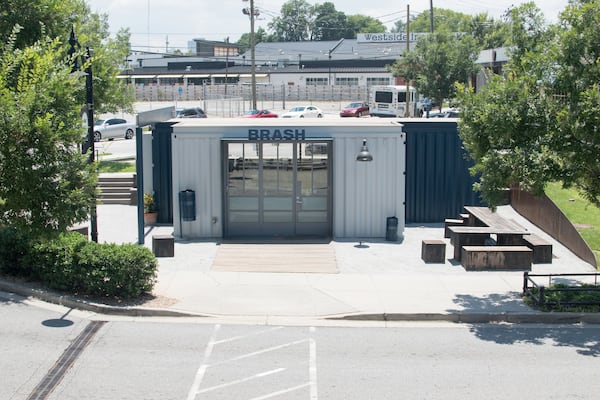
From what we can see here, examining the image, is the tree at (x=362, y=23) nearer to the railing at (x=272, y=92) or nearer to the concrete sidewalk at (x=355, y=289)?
the railing at (x=272, y=92)

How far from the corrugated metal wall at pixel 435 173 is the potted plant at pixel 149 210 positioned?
704cm

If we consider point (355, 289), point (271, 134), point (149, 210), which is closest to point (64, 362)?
point (355, 289)

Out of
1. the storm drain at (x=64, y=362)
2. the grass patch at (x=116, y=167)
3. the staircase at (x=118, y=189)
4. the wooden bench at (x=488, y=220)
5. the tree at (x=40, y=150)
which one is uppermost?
the tree at (x=40, y=150)

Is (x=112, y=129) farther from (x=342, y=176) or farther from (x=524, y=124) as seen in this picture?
(x=524, y=124)

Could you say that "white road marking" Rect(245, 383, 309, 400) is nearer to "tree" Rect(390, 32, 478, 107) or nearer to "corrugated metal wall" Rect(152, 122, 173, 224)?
"corrugated metal wall" Rect(152, 122, 173, 224)

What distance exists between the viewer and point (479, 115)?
522 inches

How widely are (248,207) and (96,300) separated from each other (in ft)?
21.5

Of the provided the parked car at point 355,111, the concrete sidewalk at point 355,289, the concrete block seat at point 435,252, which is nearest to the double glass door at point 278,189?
the concrete sidewalk at point 355,289

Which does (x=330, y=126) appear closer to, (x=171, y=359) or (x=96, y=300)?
(x=96, y=300)

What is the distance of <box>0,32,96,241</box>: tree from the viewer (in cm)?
1216

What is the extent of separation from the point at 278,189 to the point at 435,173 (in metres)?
Answer: 4.75

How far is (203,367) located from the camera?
10.4 metres

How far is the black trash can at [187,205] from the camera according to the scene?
18.8m

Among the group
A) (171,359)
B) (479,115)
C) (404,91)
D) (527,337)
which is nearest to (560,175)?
(479,115)
